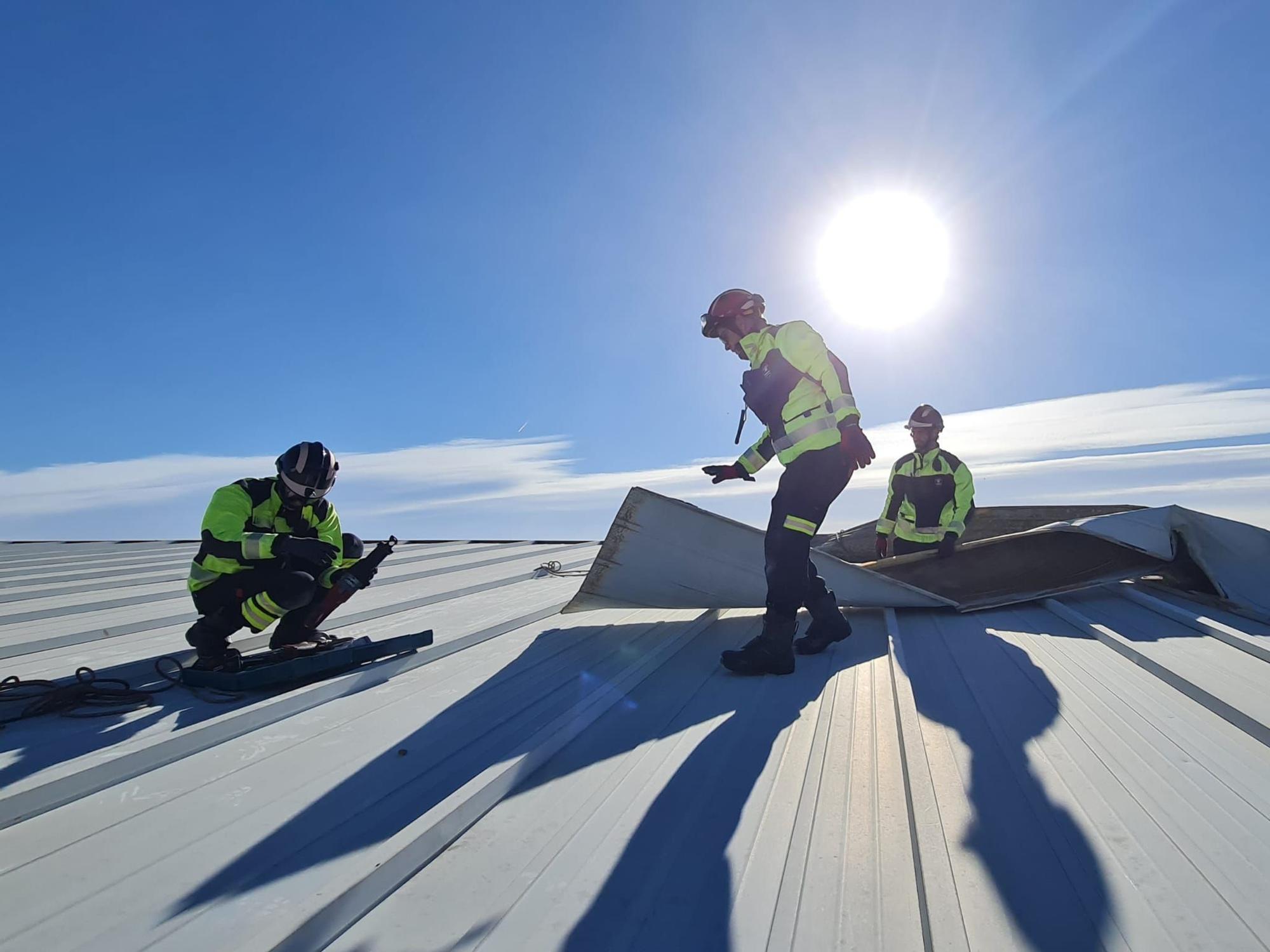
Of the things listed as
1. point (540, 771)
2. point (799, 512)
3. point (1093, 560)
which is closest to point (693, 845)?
point (540, 771)

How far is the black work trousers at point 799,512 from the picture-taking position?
10.8ft

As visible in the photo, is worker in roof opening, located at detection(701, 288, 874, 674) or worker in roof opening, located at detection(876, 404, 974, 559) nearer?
worker in roof opening, located at detection(701, 288, 874, 674)

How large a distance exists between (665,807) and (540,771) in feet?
1.33

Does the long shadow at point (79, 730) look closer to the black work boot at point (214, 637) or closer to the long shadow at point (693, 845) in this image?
the black work boot at point (214, 637)

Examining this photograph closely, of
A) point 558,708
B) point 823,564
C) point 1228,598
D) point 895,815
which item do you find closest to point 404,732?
point 558,708

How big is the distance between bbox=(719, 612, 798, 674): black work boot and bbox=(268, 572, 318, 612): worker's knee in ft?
6.30

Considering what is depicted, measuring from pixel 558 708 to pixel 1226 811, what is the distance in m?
1.92

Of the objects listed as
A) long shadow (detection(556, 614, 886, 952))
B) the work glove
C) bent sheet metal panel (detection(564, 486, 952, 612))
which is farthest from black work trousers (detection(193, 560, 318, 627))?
the work glove

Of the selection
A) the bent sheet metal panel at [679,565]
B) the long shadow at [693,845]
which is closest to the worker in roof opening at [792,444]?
the long shadow at [693,845]

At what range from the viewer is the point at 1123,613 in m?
4.30

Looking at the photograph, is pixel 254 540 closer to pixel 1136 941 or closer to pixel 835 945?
pixel 835 945

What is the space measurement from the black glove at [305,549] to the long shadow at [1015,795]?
252cm

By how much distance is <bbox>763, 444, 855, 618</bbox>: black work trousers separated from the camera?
330 centimetres

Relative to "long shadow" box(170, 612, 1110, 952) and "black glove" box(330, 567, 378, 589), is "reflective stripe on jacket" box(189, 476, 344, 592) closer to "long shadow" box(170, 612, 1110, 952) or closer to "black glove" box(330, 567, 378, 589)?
"black glove" box(330, 567, 378, 589)
